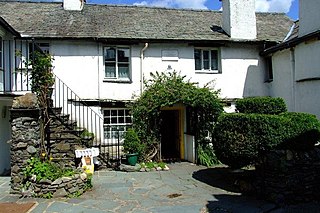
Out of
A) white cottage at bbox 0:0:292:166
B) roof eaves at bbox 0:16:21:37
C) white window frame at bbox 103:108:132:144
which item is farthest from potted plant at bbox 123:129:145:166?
roof eaves at bbox 0:16:21:37

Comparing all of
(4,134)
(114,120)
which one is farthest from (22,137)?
(114,120)

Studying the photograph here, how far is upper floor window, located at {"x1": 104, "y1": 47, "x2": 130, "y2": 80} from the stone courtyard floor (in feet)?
16.7

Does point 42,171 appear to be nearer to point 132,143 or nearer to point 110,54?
point 132,143

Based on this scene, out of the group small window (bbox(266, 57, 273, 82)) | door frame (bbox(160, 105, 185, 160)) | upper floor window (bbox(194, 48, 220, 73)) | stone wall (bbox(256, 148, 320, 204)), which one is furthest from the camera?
small window (bbox(266, 57, 273, 82))

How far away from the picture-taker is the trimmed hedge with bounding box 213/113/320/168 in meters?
8.24

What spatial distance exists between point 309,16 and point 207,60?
4.82 m

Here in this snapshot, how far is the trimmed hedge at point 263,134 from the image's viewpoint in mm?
8242

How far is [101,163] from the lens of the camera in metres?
12.5

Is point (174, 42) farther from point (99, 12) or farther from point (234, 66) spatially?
point (99, 12)

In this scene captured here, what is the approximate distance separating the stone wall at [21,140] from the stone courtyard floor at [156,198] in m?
0.59

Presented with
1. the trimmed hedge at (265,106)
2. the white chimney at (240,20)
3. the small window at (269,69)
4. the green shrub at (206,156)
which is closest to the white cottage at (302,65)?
the small window at (269,69)

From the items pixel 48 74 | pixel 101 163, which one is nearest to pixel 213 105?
pixel 101 163

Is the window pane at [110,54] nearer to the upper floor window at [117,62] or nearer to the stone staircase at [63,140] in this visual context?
the upper floor window at [117,62]

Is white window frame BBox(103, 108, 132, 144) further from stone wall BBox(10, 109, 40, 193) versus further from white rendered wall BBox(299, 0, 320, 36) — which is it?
white rendered wall BBox(299, 0, 320, 36)
